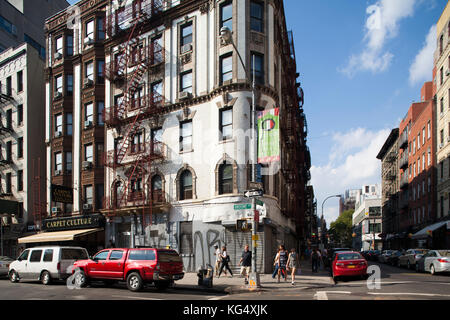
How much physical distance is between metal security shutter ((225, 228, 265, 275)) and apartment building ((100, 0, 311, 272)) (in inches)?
2.3

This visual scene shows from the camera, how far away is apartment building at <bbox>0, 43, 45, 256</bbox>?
36312mm

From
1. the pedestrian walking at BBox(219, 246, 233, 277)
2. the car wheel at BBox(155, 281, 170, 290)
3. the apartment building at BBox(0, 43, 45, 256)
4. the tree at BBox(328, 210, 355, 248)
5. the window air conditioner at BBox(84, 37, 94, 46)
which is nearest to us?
the car wheel at BBox(155, 281, 170, 290)

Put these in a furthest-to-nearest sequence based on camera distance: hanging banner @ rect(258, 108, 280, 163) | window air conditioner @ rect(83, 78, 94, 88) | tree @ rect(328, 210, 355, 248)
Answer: tree @ rect(328, 210, 355, 248), window air conditioner @ rect(83, 78, 94, 88), hanging banner @ rect(258, 108, 280, 163)

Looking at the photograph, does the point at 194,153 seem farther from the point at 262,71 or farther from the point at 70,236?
the point at 70,236

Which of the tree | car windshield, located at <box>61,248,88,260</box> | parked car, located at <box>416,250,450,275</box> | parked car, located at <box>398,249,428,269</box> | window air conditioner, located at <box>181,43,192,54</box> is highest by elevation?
window air conditioner, located at <box>181,43,192,54</box>

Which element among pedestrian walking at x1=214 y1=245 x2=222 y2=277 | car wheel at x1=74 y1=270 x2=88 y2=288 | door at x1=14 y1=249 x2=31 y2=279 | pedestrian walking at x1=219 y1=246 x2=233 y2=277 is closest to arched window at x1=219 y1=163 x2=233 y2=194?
pedestrian walking at x1=214 y1=245 x2=222 y2=277

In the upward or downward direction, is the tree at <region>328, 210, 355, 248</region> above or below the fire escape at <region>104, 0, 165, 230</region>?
below

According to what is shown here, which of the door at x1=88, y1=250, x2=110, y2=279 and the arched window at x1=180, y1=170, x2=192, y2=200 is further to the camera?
the arched window at x1=180, y1=170, x2=192, y2=200

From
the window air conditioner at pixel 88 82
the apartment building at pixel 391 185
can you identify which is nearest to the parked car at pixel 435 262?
the window air conditioner at pixel 88 82

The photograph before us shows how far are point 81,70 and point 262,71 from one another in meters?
17.4

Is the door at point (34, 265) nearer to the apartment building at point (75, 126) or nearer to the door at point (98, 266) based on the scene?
the door at point (98, 266)

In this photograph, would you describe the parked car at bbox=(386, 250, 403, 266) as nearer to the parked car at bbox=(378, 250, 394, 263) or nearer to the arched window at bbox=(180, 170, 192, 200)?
the parked car at bbox=(378, 250, 394, 263)

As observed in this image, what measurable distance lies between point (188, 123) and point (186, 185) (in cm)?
422

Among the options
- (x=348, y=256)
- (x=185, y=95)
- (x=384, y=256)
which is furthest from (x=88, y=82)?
(x=384, y=256)
